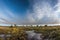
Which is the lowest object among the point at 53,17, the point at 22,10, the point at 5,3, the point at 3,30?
the point at 3,30

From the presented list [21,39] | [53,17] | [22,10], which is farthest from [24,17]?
[53,17]

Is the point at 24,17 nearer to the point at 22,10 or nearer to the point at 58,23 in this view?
the point at 22,10

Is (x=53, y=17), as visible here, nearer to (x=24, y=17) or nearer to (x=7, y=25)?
(x=24, y=17)

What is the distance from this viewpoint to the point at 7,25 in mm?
2873

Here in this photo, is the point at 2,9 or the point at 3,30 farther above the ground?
A: the point at 2,9

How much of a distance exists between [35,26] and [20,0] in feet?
2.52

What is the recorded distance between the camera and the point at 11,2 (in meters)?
2.95

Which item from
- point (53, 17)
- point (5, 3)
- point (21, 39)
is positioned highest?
point (5, 3)

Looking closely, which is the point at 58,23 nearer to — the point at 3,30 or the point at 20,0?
the point at 20,0

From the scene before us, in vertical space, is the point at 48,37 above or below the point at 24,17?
below

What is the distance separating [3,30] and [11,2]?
731 millimetres

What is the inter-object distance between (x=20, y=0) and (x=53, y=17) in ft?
3.13

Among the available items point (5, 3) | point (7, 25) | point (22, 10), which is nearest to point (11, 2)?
point (5, 3)

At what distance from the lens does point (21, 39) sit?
9.34 ft
